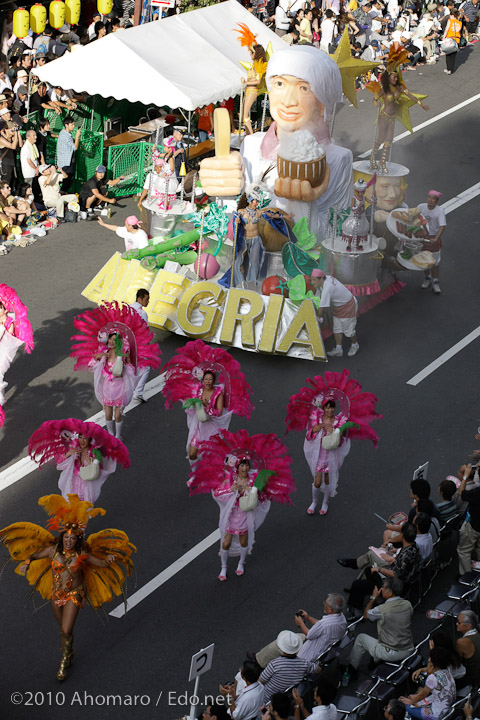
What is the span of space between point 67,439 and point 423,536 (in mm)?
3885

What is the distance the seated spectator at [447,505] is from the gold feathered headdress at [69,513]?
389cm

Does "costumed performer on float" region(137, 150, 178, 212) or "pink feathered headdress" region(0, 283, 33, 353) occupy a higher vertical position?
"pink feathered headdress" region(0, 283, 33, 353)

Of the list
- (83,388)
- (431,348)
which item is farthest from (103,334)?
(431,348)

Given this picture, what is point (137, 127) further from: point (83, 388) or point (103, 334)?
A: point (103, 334)

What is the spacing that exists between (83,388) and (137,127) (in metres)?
9.13

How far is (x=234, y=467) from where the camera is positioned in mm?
11180

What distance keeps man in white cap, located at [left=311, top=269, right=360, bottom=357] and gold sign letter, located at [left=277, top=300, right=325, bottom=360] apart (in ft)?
0.67

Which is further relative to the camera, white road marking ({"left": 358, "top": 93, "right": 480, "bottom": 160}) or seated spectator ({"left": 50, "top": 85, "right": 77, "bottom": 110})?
white road marking ({"left": 358, "top": 93, "right": 480, "bottom": 160})

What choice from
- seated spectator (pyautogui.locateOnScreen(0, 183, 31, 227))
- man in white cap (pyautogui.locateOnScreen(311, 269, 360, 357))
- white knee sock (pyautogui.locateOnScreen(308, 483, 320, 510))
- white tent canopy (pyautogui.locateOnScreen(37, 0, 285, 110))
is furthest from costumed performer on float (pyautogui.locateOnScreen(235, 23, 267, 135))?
white knee sock (pyautogui.locateOnScreen(308, 483, 320, 510))

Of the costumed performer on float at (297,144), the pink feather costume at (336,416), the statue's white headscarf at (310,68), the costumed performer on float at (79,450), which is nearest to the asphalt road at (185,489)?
the pink feather costume at (336,416)

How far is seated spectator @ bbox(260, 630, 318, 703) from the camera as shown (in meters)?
9.65

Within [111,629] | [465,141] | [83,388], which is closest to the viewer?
[111,629]

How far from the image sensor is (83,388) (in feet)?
50.2

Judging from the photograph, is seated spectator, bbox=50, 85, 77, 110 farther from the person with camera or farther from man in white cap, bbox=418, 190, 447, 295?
man in white cap, bbox=418, 190, 447, 295
